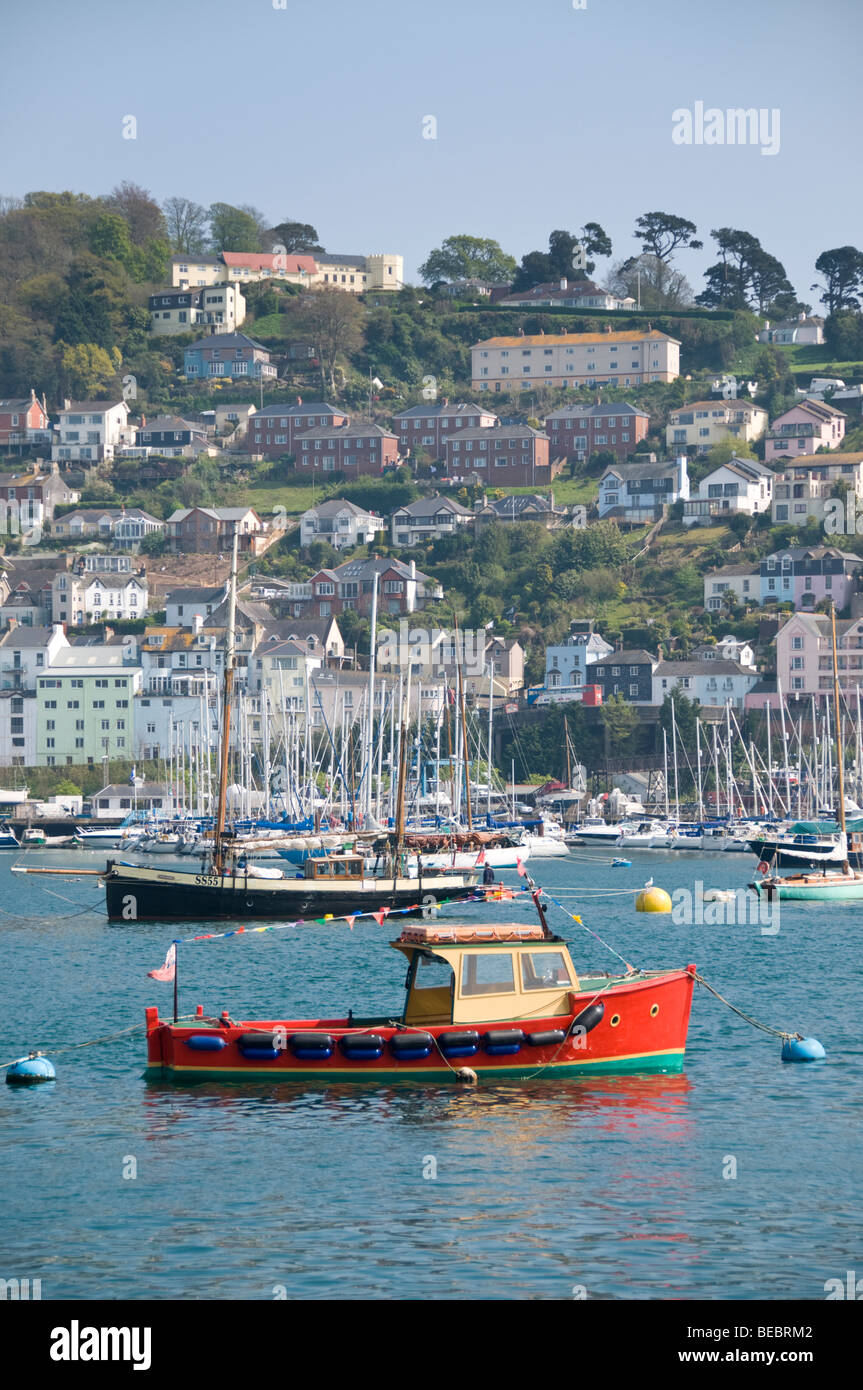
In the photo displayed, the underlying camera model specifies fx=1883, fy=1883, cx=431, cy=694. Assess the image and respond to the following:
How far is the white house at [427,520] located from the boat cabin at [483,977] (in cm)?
15656

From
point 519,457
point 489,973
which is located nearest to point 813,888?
point 489,973

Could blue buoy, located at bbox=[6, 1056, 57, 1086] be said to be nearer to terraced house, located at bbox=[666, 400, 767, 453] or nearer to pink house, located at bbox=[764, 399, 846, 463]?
pink house, located at bbox=[764, 399, 846, 463]

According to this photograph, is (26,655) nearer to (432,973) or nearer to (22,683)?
(22,683)

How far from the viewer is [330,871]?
66.9 m

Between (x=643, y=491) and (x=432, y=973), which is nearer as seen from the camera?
(x=432, y=973)

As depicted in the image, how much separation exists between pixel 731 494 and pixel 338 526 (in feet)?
128

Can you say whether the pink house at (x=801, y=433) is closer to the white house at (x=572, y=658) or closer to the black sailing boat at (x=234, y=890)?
the white house at (x=572, y=658)

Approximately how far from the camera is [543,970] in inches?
1265

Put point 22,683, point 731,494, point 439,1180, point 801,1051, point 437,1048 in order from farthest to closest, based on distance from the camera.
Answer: point 731,494 → point 22,683 → point 801,1051 → point 437,1048 → point 439,1180

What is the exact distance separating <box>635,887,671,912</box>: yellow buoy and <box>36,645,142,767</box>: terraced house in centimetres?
8519

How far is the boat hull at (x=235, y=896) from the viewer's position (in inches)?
2454

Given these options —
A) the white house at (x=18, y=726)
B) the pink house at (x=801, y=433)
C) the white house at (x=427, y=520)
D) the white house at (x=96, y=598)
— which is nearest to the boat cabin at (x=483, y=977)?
the white house at (x=18, y=726)

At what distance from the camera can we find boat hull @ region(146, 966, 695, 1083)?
31453 millimetres
